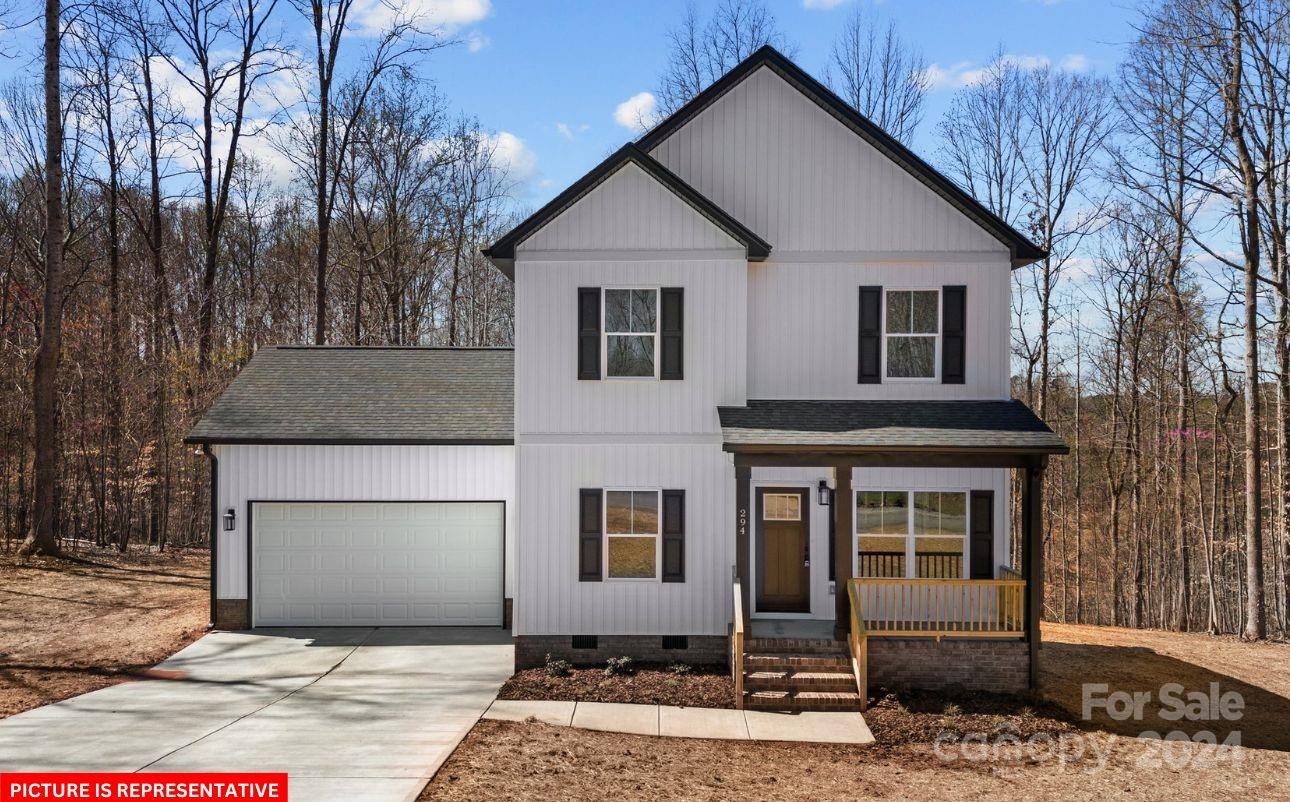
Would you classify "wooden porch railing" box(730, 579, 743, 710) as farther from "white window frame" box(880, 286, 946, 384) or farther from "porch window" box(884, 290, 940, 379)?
Result: "porch window" box(884, 290, 940, 379)

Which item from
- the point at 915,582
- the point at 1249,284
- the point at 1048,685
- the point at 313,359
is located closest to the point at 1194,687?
the point at 1048,685

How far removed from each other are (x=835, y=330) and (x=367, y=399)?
8.66 metres

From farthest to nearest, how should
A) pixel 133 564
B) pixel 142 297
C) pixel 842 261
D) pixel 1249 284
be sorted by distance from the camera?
pixel 142 297 < pixel 133 564 < pixel 1249 284 < pixel 842 261

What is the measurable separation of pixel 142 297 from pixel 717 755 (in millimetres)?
24732

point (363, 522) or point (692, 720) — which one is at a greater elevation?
point (363, 522)

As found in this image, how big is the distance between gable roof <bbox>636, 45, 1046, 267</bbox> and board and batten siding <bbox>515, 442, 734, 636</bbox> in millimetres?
4971

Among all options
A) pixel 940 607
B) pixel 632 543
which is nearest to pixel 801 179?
pixel 632 543

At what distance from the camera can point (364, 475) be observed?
553 inches

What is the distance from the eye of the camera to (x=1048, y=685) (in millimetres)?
11477

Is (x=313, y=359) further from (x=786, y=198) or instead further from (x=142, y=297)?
(x=142, y=297)

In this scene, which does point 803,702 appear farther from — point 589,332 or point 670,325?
point 589,332

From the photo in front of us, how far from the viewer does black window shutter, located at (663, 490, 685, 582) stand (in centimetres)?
1180

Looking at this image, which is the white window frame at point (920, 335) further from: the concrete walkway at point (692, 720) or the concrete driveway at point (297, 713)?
the concrete driveway at point (297, 713)

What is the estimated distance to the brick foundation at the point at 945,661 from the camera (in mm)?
11031
